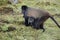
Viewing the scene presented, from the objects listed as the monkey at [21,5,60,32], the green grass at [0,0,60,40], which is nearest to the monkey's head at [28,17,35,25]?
the monkey at [21,5,60,32]

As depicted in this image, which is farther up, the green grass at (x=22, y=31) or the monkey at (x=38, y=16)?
the monkey at (x=38, y=16)

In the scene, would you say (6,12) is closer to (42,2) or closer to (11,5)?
(11,5)

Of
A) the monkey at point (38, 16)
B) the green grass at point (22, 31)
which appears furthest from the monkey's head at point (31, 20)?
the green grass at point (22, 31)

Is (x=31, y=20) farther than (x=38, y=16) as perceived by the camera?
Yes

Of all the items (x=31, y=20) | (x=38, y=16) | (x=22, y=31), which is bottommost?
(x=22, y=31)

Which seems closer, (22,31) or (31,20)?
(22,31)

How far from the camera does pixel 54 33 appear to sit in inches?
282

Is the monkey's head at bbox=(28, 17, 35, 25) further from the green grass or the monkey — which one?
the green grass

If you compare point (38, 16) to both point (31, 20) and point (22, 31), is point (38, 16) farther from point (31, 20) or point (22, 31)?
point (22, 31)

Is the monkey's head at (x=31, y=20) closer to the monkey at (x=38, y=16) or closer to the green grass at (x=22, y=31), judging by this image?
the monkey at (x=38, y=16)

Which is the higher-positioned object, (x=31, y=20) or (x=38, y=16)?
(x=38, y=16)

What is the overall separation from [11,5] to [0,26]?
330 cm

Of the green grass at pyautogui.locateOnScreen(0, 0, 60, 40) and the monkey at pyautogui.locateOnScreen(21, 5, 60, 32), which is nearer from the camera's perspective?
the green grass at pyautogui.locateOnScreen(0, 0, 60, 40)

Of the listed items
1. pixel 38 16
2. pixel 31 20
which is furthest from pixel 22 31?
pixel 38 16
